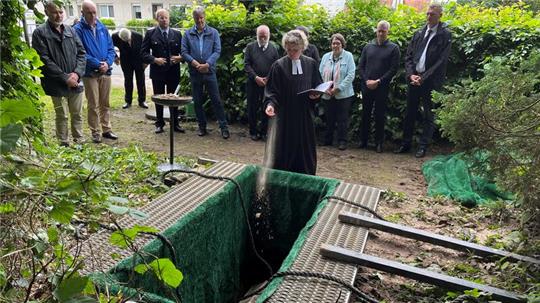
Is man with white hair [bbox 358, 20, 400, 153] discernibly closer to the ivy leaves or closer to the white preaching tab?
the white preaching tab

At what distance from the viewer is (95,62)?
21.8 ft

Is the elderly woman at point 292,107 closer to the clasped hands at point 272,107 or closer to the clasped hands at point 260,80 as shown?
the clasped hands at point 272,107

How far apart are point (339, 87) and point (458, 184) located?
2.61 m

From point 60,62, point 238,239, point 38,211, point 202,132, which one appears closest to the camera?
point 38,211

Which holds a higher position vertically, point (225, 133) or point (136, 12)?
point (136, 12)

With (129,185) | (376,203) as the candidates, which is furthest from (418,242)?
(129,185)

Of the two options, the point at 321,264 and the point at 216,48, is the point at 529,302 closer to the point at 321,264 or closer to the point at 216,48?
the point at 321,264

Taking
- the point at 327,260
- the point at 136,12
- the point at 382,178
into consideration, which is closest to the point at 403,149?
the point at 382,178

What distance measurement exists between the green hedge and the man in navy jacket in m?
2.18

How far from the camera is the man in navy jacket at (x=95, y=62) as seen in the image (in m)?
6.62

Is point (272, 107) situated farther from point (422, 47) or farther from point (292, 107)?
point (422, 47)

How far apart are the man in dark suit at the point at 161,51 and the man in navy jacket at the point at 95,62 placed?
0.98 metres

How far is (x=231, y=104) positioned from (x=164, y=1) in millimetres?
33095

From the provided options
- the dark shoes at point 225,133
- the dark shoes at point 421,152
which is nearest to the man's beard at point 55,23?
the dark shoes at point 225,133
